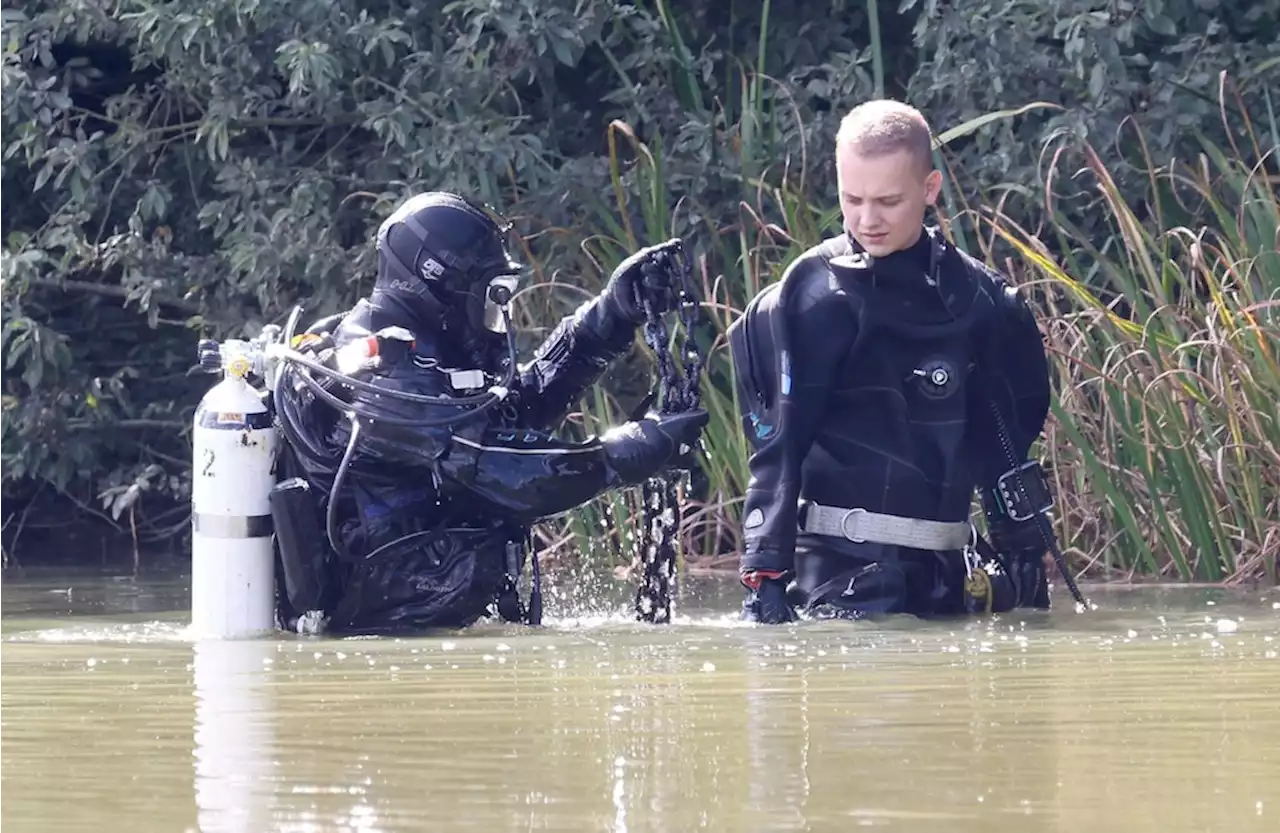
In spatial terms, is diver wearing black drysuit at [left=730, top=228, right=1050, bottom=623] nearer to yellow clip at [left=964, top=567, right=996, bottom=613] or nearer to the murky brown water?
yellow clip at [left=964, top=567, right=996, bottom=613]

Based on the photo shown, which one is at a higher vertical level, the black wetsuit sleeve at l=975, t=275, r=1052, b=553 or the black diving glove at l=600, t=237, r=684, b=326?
the black diving glove at l=600, t=237, r=684, b=326

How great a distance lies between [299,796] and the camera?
3529mm

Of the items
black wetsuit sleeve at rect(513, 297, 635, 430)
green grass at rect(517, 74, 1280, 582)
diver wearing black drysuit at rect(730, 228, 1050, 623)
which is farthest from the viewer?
green grass at rect(517, 74, 1280, 582)

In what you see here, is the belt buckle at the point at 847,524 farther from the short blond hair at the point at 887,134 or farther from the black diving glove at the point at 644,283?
the short blond hair at the point at 887,134

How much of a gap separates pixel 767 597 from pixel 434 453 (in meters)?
0.84

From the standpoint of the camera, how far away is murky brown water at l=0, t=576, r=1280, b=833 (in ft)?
11.2

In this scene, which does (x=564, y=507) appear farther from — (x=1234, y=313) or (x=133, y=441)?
(x=133, y=441)

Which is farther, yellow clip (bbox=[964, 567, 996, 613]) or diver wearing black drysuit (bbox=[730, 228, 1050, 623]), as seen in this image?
yellow clip (bbox=[964, 567, 996, 613])

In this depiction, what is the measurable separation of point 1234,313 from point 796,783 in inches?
155

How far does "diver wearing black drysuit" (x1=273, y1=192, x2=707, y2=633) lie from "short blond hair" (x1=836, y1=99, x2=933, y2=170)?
19.9 inches

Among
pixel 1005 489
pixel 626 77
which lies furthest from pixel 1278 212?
pixel 626 77

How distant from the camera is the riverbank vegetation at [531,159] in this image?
8.80 m

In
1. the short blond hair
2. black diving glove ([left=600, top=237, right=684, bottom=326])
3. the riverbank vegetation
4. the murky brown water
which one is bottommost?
the murky brown water

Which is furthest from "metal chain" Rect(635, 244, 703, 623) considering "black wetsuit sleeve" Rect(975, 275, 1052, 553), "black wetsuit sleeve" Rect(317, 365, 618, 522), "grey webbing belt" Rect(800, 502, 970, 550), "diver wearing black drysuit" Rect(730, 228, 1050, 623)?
"black wetsuit sleeve" Rect(975, 275, 1052, 553)
